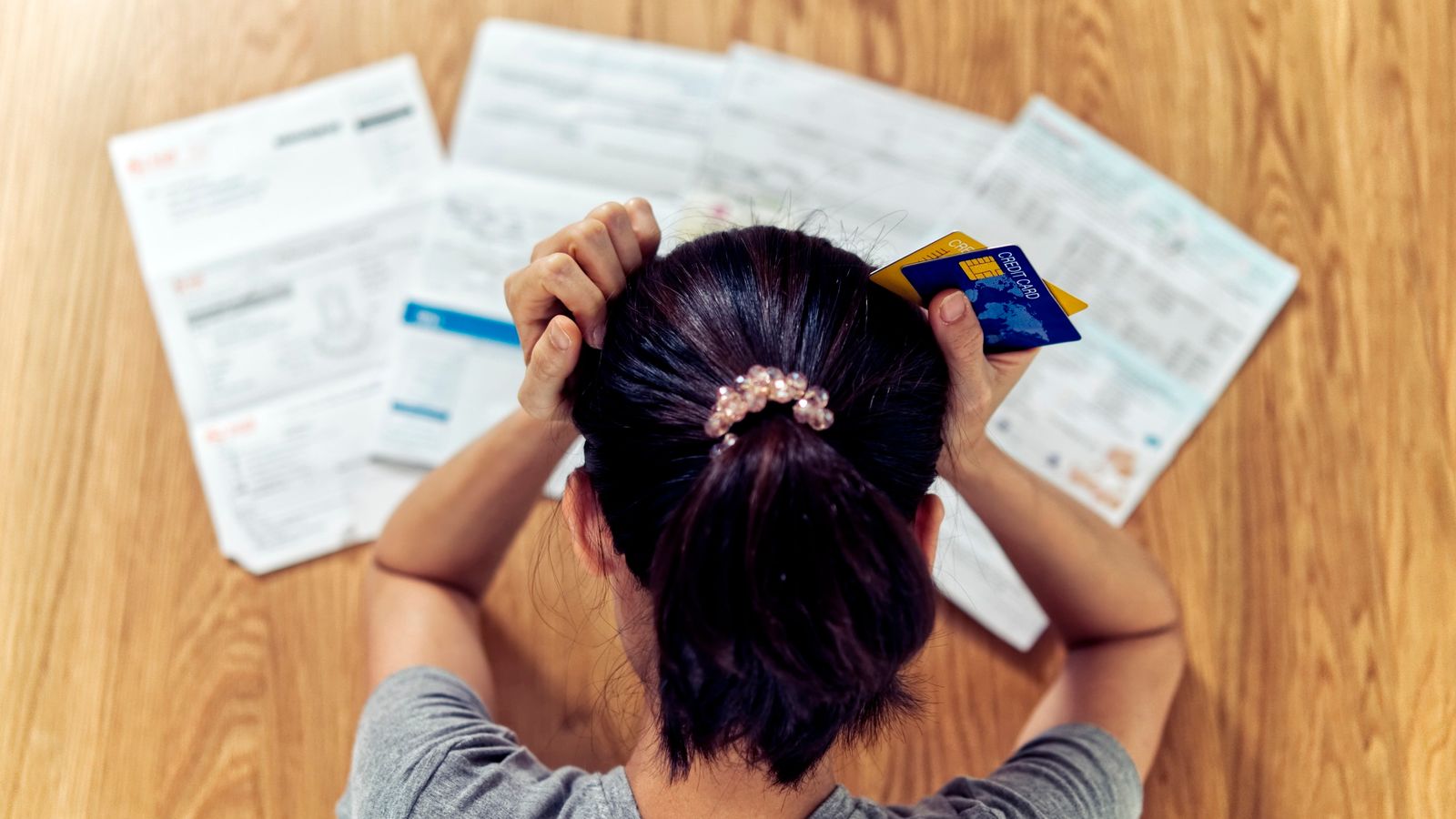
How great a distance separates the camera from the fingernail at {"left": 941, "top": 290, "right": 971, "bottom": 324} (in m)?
0.46

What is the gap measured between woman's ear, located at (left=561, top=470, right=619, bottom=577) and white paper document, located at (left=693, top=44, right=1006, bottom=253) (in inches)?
16.2

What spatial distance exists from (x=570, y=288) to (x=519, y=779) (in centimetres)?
29

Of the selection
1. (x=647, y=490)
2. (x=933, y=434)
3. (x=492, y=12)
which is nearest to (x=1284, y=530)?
(x=933, y=434)

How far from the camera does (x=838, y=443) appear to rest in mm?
420

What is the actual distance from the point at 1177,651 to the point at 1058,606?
10 centimetres

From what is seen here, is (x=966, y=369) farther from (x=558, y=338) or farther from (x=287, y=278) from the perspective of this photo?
(x=287, y=278)

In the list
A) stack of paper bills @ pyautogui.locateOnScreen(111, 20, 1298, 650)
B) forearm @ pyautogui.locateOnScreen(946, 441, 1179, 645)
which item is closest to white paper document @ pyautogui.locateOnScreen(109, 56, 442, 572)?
stack of paper bills @ pyautogui.locateOnScreen(111, 20, 1298, 650)

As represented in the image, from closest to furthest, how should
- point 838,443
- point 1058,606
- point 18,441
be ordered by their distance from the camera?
point 838,443
point 1058,606
point 18,441

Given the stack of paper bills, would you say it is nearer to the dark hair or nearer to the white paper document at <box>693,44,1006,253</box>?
the white paper document at <box>693,44,1006,253</box>

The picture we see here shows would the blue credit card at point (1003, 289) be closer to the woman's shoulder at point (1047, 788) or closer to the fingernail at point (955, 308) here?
the fingernail at point (955, 308)

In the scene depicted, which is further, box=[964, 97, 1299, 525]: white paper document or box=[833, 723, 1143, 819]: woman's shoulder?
box=[964, 97, 1299, 525]: white paper document

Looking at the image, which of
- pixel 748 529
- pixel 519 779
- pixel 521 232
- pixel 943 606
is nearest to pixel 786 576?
pixel 748 529

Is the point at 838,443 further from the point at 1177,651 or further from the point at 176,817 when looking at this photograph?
the point at 176,817

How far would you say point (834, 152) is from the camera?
862mm
